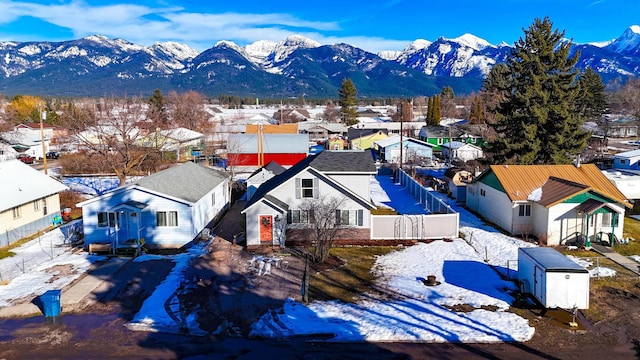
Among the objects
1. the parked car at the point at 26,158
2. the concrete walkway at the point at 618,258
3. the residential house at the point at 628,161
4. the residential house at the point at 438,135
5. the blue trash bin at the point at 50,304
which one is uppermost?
the residential house at the point at 438,135

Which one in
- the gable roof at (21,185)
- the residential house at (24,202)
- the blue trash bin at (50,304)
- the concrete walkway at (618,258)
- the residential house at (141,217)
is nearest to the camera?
the blue trash bin at (50,304)

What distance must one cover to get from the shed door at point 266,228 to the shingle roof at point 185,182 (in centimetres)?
428

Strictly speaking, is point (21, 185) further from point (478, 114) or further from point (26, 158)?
point (478, 114)

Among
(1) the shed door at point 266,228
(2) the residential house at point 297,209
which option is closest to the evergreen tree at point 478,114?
(2) the residential house at point 297,209

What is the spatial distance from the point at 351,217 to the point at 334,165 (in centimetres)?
452

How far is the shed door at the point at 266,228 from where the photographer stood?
25.7 m

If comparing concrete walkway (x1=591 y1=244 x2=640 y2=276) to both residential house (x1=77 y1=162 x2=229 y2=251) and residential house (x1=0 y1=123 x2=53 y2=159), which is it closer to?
residential house (x1=77 y1=162 x2=229 y2=251)

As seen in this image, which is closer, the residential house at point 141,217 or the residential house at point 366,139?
the residential house at point 141,217

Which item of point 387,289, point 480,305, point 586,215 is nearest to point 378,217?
point 387,289

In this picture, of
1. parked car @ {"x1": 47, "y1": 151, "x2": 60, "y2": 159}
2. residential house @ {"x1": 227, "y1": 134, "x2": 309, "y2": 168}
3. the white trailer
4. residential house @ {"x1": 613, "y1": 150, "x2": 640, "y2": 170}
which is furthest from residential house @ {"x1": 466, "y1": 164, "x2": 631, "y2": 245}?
parked car @ {"x1": 47, "y1": 151, "x2": 60, "y2": 159}

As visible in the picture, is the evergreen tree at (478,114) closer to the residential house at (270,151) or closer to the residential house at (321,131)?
the residential house at (321,131)

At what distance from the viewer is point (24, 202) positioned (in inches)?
1095

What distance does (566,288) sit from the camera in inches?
688

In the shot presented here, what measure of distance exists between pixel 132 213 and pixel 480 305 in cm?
1845
